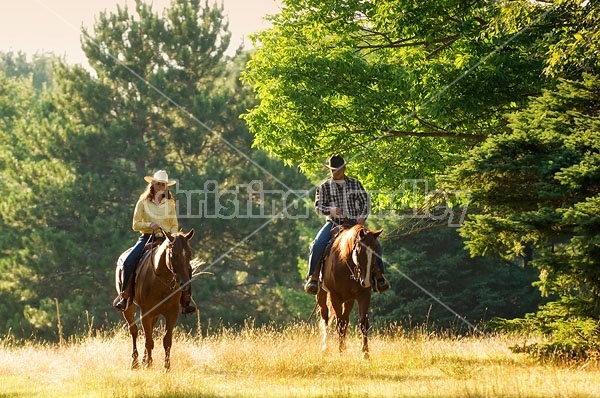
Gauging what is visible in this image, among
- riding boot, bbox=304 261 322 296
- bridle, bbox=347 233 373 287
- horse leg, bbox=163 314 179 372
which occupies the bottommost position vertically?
horse leg, bbox=163 314 179 372

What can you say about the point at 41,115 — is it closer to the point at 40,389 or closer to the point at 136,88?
the point at 136,88

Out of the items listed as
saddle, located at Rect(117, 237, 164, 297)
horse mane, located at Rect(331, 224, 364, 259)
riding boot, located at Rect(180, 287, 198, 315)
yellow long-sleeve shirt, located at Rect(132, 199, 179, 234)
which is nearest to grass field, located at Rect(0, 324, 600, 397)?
riding boot, located at Rect(180, 287, 198, 315)

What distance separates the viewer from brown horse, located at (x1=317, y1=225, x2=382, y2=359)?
12836 mm

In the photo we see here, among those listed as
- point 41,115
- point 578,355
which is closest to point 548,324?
point 578,355

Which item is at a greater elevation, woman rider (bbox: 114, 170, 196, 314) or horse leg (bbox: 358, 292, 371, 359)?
woman rider (bbox: 114, 170, 196, 314)

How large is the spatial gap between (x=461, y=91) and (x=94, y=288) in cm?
2582

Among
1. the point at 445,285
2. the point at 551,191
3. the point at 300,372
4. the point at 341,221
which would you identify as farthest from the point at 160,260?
the point at 445,285

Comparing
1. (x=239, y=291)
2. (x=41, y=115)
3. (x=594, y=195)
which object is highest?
(x=41, y=115)

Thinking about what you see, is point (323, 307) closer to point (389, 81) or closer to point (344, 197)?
point (344, 197)

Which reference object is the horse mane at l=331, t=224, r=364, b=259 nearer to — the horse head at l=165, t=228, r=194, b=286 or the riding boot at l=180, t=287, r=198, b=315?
the riding boot at l=180, t=287, r=198, b=315

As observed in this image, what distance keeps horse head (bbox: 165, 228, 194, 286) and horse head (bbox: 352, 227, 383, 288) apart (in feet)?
9.30

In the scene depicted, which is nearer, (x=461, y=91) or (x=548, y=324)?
Answer: (x=548, y=324)

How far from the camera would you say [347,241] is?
1338 centimetres

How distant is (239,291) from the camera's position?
41156 mm
